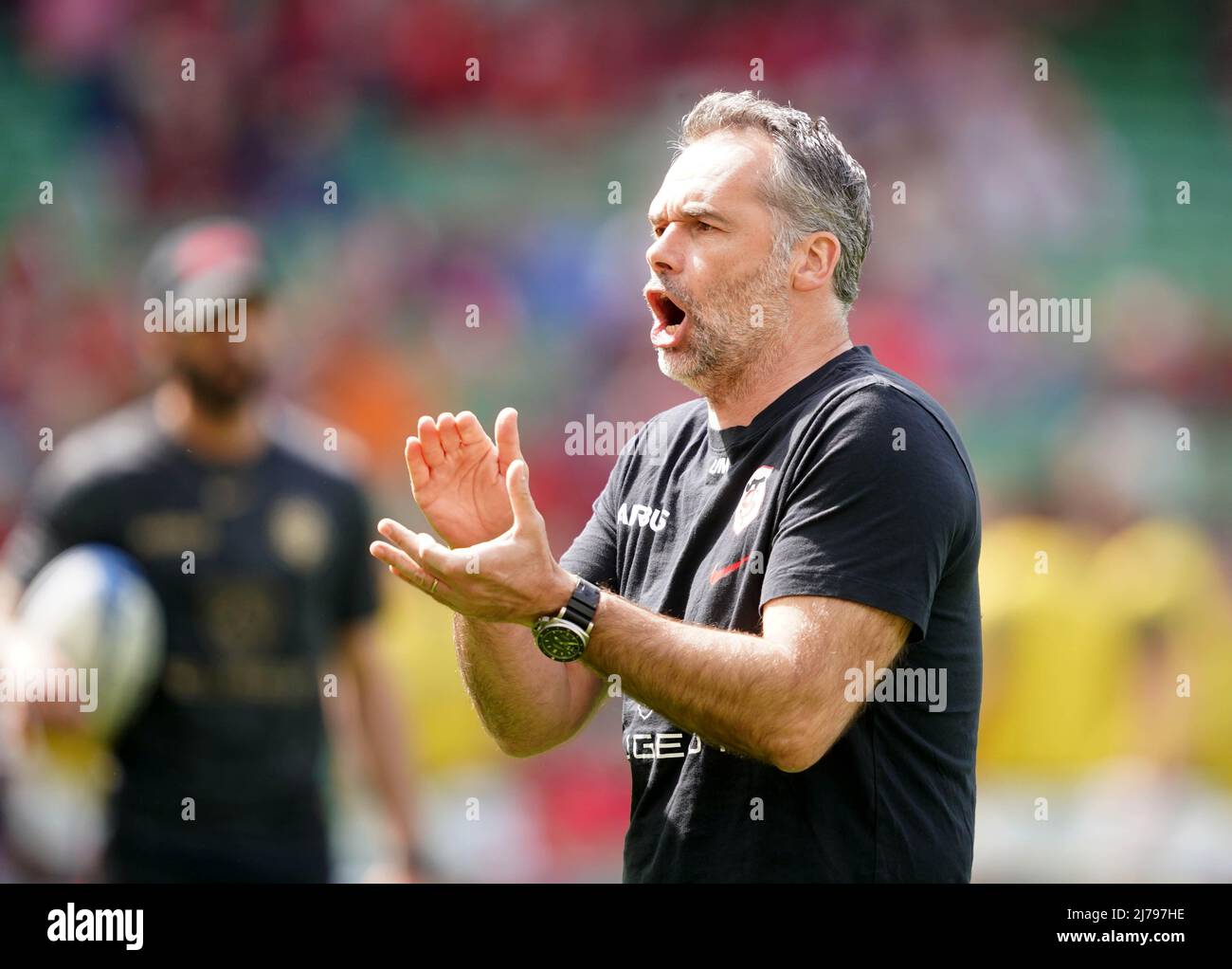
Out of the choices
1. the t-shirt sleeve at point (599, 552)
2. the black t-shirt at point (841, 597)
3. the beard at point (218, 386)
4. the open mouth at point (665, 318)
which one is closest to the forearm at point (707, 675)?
the black t-shirt at point (841, 597)

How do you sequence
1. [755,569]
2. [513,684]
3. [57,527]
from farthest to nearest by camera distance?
1. [57,527]
2. [513,684]
3. [755,569]

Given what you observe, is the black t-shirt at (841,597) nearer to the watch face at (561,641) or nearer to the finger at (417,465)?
the watch face at (561,641)

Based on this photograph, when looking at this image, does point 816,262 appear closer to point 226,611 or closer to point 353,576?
point 353,576

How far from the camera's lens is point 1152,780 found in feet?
17.1

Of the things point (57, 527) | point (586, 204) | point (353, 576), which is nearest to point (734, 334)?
point (353, 576)

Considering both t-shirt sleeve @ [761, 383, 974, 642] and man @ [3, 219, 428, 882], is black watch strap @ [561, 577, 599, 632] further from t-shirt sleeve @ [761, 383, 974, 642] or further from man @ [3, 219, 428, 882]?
man @ [3, 219, 428, 882]

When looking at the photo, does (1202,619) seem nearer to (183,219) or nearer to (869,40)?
(869,40)

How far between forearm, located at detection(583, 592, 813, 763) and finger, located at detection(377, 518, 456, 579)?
0.23m

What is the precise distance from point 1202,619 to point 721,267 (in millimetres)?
3693

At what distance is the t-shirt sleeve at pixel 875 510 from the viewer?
2025mm

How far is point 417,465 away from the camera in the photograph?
2.27m

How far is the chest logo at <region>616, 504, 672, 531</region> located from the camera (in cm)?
238

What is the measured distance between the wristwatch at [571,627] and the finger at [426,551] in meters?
0.16

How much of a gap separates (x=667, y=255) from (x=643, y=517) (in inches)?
18.1
